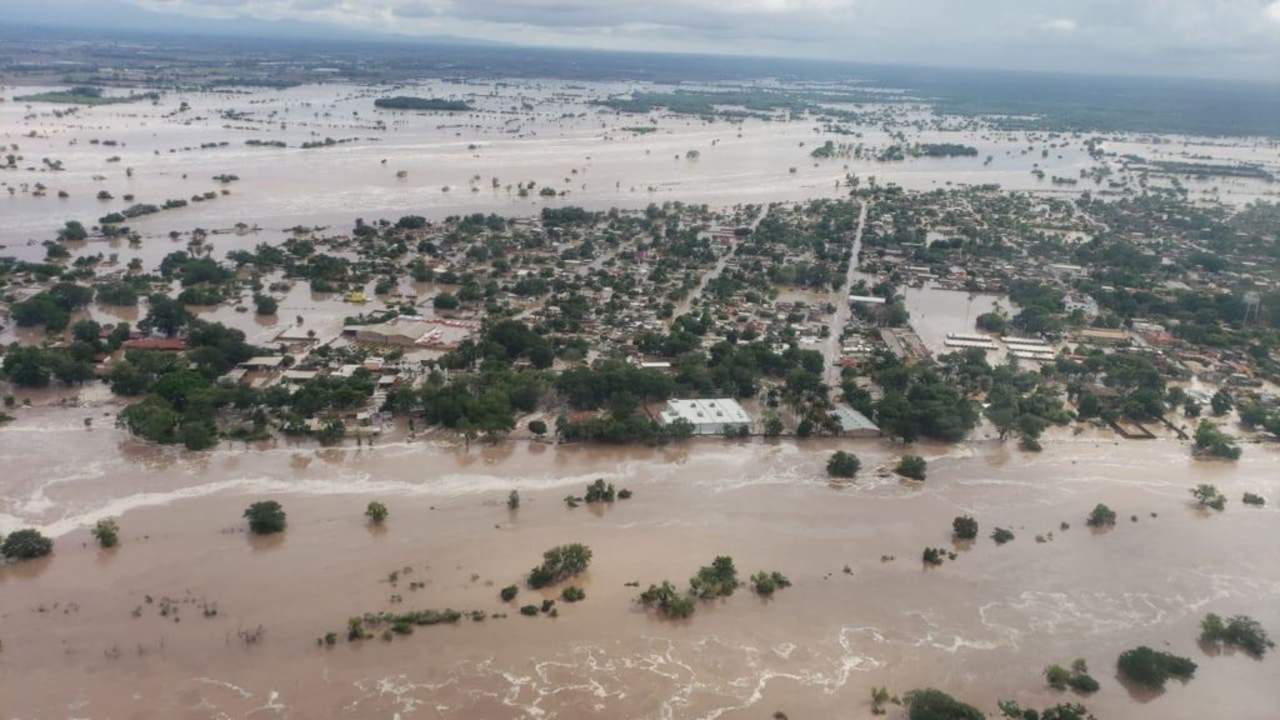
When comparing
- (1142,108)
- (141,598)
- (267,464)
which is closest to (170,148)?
(267,464)

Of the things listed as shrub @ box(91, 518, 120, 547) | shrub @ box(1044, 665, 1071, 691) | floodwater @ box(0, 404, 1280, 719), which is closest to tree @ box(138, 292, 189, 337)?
floodwater @ box(0, 404, 1280, 719)

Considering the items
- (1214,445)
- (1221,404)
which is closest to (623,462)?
(1214,445)

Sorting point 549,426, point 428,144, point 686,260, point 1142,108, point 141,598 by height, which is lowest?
point 141,598

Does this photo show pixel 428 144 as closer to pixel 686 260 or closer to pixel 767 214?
pixel 767 214

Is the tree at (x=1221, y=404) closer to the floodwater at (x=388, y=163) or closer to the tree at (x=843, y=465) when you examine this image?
the tree at (x=843, y=465)

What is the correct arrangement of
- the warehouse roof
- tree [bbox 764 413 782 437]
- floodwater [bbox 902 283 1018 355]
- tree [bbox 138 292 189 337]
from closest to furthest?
tree [bbox 764 413 782 437], the warehouse roof, tree [bbox 138 292 189 337], floodwater [bbox 902 283 1018 355]

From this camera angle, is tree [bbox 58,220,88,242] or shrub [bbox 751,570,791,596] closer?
shrub [bbox 751,570,791,596]

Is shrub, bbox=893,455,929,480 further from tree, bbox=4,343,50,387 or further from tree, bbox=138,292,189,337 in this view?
tree, bbox=4,343,50,387
